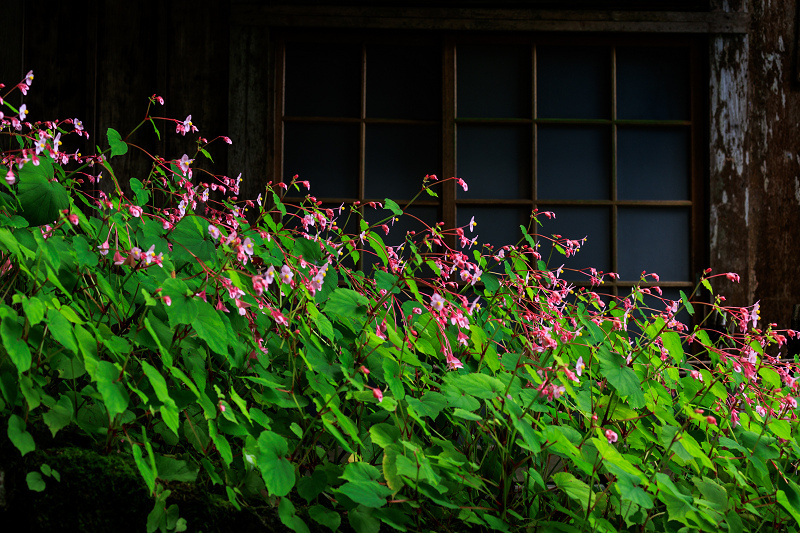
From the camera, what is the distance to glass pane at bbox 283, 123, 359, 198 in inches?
119

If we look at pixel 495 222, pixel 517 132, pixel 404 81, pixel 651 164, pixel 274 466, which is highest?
pixel 404 81

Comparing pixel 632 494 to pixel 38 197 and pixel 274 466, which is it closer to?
pixel 274 466

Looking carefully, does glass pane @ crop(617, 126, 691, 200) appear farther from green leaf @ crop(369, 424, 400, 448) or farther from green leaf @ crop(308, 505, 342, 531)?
green leaf @ crop(308, 505, 342, 531)

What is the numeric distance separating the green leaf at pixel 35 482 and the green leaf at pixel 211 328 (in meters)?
0.37

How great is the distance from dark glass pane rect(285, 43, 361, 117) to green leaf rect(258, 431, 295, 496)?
2.34m

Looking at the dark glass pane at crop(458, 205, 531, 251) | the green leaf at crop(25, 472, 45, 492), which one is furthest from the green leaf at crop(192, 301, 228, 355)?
the dark glass pane at crop(458, 205, 531, 251)

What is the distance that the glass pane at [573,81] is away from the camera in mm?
3086

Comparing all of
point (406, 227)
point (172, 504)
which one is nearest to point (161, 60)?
point (406, 227)

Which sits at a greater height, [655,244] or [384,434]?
[655,244]

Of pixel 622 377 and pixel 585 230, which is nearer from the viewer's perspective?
pixel 622 377

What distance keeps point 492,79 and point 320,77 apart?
2.84ft

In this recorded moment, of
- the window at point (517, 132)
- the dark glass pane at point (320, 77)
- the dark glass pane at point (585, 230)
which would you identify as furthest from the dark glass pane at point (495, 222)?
the dark glass pane at point (320, 77)

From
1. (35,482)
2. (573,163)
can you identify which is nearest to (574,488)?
(35,482)

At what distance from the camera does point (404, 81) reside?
306cm
